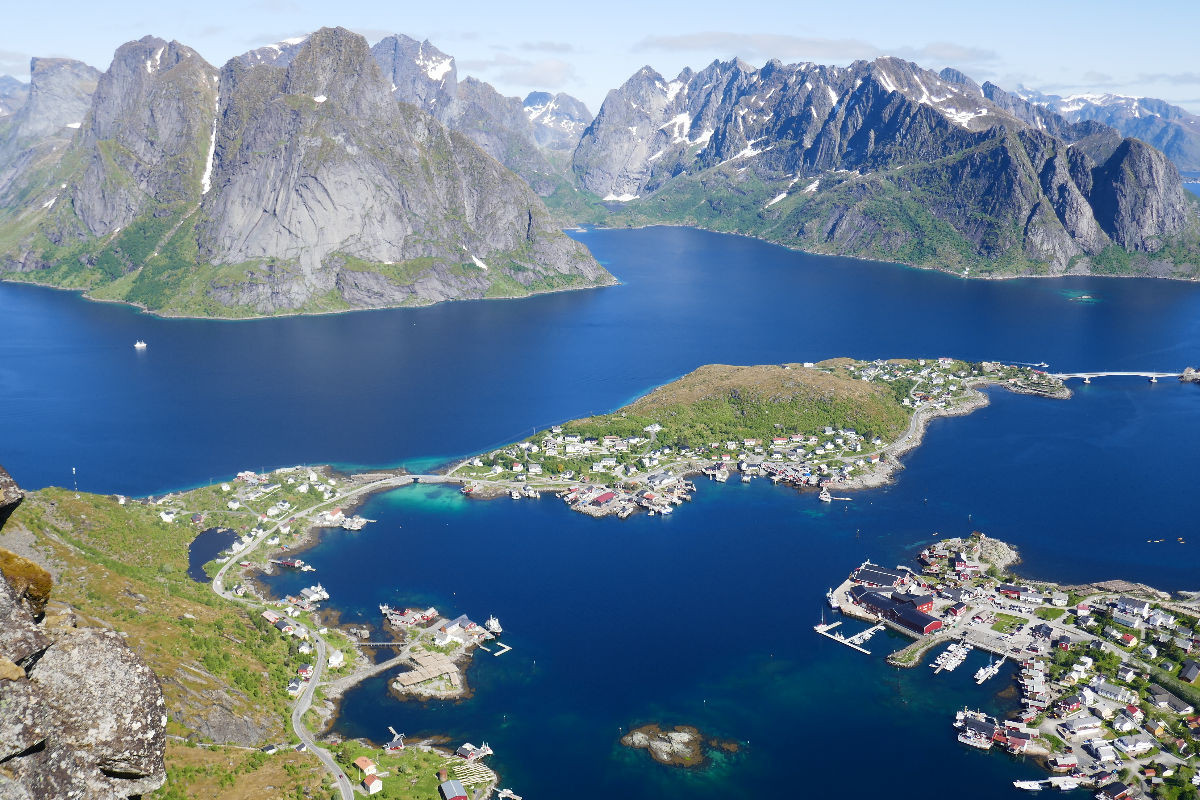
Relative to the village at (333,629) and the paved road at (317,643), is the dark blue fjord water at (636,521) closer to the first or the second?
the village at (333,629)

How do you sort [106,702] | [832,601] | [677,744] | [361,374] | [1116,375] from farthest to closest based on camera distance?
[361,374]
[1116,375]
[832,601]
[677,744]
[106,702]

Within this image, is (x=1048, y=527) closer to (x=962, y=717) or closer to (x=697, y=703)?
(x=962, y=717)

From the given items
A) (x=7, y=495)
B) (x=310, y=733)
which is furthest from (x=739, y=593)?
(x=7, y=495)

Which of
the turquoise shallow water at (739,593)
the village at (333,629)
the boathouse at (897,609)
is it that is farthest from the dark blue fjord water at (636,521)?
the boathouse at (897,609)

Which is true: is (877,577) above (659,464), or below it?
above

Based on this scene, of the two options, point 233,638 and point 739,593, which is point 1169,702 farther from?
point 233,638

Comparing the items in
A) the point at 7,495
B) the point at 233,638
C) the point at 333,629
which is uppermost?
the point at 7,495

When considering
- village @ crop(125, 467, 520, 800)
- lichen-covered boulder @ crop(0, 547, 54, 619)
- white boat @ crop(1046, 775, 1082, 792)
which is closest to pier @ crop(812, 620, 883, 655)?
white boat @ crop(1046, 775, 1082, 792)

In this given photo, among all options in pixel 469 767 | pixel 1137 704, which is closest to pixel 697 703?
pixel 469 767
